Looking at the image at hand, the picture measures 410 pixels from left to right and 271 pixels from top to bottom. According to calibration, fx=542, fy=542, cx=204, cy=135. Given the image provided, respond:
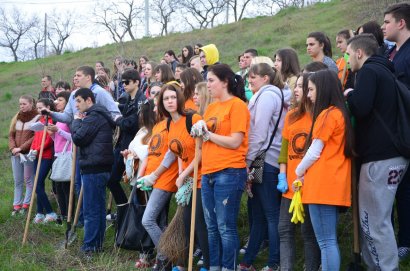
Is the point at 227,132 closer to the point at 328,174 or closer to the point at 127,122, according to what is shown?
the point at 328,174

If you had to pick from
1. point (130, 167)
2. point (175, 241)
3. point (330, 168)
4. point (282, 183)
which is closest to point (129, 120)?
point (130, 167)

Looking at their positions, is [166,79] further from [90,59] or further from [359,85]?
[90,59]

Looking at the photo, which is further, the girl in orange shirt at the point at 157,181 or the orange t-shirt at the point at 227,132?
the girl in orange shirt at the point at 157,181

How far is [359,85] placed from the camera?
464 cm

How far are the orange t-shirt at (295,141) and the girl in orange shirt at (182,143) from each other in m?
1.06

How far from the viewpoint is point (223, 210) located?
535cm

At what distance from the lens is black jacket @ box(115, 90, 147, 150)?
A: 737 centimetres

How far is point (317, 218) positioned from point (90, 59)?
2590 cm

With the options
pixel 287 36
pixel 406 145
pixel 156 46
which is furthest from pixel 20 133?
pixel 156 46

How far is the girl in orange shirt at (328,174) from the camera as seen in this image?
15.2 ft

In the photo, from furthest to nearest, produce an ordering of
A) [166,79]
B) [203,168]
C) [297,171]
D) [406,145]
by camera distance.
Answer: [166,79]
[203,168]
[297,171]
[406,145]

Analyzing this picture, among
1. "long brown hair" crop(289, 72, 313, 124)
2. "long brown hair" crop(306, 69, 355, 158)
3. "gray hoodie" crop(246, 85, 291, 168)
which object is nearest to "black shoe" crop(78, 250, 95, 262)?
"gray hoodie" crop(246, 85, 291, 168)

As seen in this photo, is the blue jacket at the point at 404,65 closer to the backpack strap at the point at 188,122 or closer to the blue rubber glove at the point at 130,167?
the backpack strap at the point at 188,122

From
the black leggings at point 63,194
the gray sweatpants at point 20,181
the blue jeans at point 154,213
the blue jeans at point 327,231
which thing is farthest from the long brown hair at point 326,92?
the gray sweatpants at point 20,181
